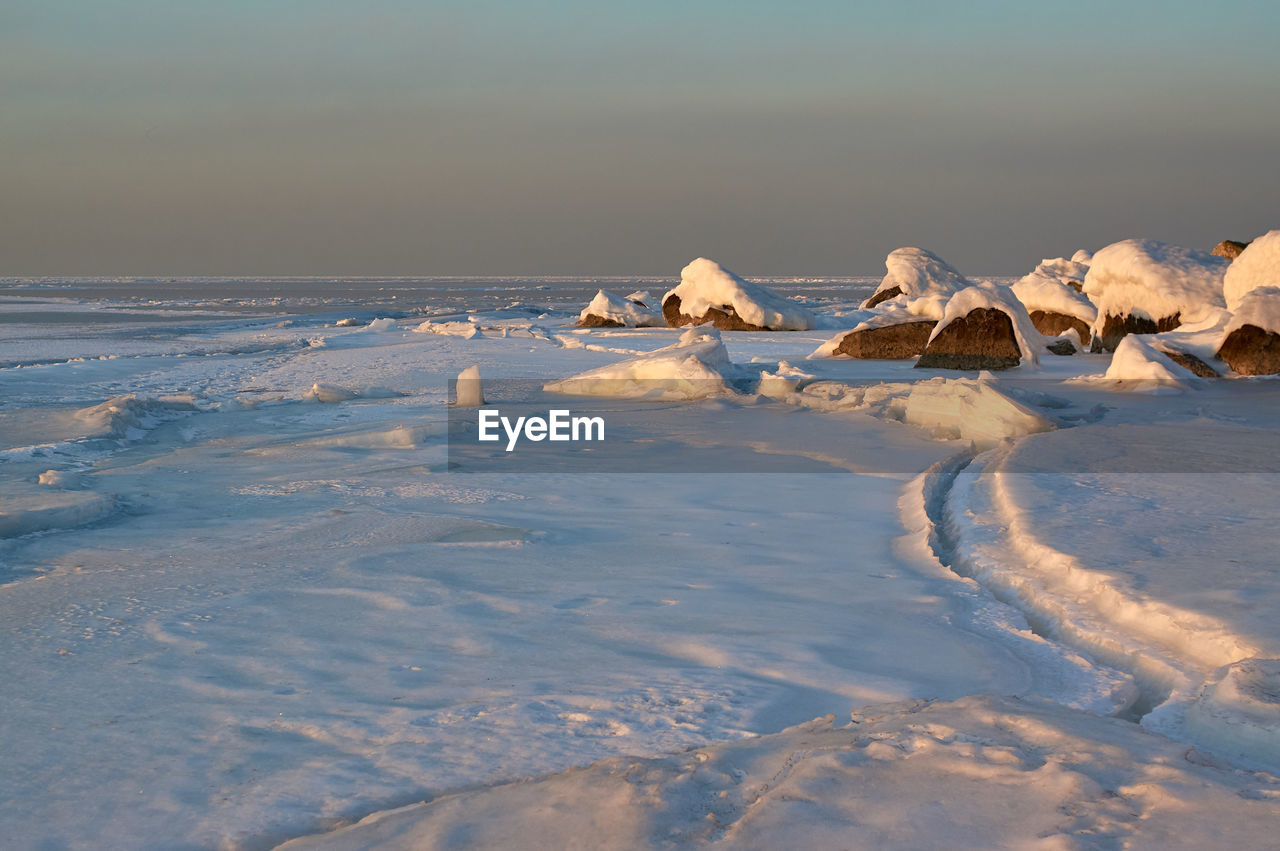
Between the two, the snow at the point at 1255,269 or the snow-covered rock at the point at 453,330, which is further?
the snow-covered rock at the point at 453,330

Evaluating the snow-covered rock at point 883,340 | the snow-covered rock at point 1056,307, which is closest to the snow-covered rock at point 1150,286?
the snow-covered rock at point 1056,307

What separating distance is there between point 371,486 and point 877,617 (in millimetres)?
3369

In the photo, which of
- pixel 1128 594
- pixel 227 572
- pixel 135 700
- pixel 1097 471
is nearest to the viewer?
pixel 135 700

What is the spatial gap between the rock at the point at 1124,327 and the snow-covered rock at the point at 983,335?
68.0 inches

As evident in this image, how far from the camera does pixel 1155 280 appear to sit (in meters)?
14.5

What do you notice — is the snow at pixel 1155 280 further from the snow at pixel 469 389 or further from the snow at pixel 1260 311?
Result: the snow at pixel 469 389

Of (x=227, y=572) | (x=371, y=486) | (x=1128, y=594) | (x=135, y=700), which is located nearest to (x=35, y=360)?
(x=371, y=486)

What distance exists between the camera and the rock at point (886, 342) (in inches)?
620

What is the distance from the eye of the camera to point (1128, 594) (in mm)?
3547

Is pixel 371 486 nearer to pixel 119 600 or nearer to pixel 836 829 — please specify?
pixel 119 600

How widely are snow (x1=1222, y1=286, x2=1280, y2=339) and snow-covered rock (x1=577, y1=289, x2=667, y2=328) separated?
1526cm

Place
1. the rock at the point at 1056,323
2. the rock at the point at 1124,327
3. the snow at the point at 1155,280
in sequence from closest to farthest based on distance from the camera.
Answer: the snow at the point at 1155,280 < the rock at the point at 1124,327 < the rock at the point at 1056,323

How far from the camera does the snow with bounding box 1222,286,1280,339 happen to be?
11.4 meters

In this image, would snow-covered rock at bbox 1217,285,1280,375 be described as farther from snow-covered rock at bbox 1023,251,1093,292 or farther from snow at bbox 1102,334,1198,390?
snow-covered rock at bbox 1023,251,1093,292
